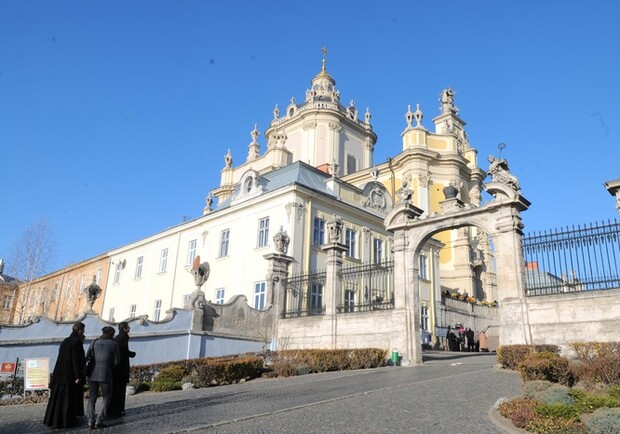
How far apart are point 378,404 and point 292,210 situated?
67.1 feet

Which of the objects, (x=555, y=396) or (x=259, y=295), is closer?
(x=555, y=396)

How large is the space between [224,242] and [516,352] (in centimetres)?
2291

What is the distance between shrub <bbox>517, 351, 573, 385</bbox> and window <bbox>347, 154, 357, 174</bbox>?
39.6 metres

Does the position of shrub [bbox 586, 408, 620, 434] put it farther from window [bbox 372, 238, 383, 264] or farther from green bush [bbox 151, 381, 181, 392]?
window [bbox 372, 238, 383, 264]

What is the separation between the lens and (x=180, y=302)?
116 feet

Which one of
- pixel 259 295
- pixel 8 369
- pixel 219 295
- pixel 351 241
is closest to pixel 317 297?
pixel 259 295

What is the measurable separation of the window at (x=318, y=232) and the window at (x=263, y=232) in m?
2.85

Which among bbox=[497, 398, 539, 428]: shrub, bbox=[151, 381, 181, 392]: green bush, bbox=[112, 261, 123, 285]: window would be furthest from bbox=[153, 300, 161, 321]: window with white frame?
bbox=[497, 398, 539, 428]: shrub

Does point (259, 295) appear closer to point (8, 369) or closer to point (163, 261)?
point (163, 261)

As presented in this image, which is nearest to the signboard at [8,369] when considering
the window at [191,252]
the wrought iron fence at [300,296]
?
the wrought iron fence at [300,296]

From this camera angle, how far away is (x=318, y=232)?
3062 centimetres

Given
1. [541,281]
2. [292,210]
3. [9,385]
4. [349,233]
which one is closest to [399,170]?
[349,233]

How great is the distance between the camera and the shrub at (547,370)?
1048cm

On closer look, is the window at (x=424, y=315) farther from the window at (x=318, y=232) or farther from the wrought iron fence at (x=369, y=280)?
the wrought iron fence at (x=369, y=280)
